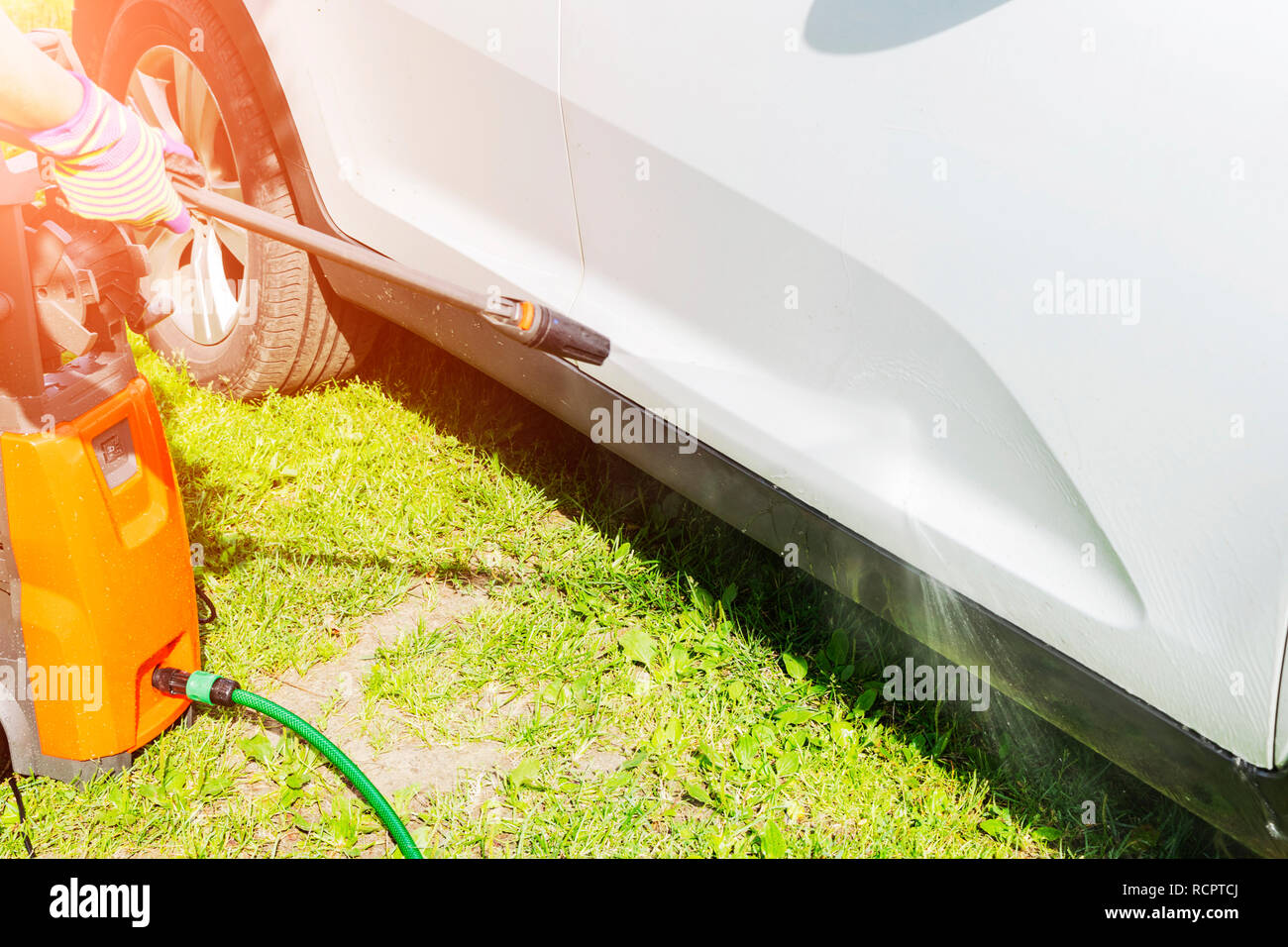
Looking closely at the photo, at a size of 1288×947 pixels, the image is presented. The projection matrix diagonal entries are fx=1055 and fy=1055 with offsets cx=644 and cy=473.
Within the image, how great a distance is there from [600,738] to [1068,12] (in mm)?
1454

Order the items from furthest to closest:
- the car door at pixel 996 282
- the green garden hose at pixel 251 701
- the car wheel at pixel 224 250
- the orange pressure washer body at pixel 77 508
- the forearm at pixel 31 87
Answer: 1. the car wheel at pixel 224 250
2. the green garden hose at pixel 251 701
3. the orange pressure washer body at pixel 77 508
4. the forearm at pixel 31 87
5. the car door at pixel 996 282

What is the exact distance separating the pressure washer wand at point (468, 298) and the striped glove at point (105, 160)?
0.38 ft

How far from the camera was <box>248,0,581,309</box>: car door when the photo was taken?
6.35 ft

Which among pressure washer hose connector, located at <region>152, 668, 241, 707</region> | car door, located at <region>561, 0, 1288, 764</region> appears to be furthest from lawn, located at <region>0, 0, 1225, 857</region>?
car door, located at <region>561, 0, 1288, 764</region>

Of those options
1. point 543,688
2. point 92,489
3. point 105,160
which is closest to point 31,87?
point 105,160

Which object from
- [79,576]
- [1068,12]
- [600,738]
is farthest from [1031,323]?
[79,576]

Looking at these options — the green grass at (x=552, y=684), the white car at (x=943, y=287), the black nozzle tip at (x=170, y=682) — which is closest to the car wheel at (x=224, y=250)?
the green grass at (x=552, y=684)

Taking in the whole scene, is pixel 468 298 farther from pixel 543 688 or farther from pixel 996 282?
pixel 543 688

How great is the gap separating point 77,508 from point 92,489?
35 millimetres

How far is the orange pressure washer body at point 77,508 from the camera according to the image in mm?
1569

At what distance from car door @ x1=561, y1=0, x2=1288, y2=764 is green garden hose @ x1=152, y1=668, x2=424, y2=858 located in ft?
2.80

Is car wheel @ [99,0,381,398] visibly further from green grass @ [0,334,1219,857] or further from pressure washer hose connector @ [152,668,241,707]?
pressure washer hose connector @ [152,668,241,707]

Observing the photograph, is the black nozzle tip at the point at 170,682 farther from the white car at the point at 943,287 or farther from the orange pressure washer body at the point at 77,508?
the white car at the point at 943,287
